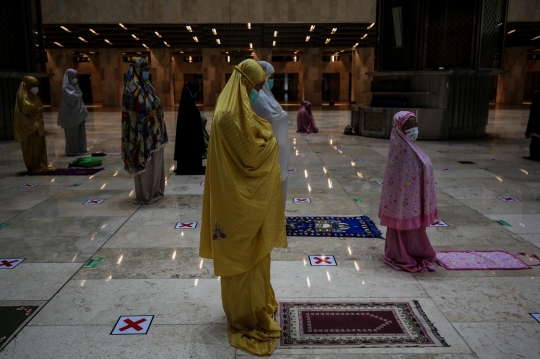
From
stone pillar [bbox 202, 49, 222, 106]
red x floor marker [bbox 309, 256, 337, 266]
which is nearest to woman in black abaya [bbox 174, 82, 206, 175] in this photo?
red x floor marker [bbox 309, 256, 337, 266]

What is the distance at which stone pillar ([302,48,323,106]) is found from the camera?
26.6 metres

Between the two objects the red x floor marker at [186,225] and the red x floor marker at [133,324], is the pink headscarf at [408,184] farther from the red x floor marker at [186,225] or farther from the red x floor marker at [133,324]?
the red x floor marker at [186,225]

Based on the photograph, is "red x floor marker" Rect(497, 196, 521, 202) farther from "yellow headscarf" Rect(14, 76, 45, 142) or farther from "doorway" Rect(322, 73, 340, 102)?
"doorway" Rect(322, 73, 340, 102)

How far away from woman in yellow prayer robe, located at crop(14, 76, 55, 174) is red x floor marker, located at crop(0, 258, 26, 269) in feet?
12.8

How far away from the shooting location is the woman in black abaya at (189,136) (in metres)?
7.29

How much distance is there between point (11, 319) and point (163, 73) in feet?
81.3

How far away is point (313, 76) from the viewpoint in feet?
87.6

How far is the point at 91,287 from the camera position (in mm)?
3572

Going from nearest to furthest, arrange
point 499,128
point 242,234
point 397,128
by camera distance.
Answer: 1. point 242,234
2. point 397,128
3. point 499,128

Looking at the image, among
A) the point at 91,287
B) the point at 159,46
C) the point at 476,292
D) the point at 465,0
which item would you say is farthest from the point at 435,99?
the point at 159,46

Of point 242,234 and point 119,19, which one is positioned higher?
point 119,19

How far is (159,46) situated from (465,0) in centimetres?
1859

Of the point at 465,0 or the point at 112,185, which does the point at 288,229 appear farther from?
the point at 465,0

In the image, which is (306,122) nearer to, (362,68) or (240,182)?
(240,182)
